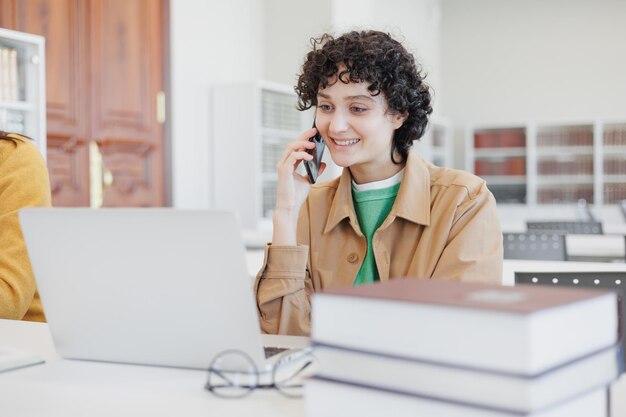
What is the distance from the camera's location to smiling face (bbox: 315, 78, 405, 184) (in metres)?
1.85

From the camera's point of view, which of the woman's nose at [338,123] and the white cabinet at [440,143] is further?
the white cabinet at [440,143]

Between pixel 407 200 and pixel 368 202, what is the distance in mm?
147

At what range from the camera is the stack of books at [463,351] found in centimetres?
74

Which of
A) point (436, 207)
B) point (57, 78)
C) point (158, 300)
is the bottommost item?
point (158, 300)

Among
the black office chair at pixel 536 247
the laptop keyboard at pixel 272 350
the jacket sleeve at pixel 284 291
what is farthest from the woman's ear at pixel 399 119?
the black office chair at pixel 536 247

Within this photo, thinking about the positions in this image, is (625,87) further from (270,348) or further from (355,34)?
(270,348)

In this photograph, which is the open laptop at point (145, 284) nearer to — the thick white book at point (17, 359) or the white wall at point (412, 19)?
the thick white book at point (17, 359)

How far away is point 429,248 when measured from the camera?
1730 mm

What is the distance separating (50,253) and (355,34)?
3.29ft

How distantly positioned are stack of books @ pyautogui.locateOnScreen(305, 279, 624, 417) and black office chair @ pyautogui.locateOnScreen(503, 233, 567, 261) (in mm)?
2481

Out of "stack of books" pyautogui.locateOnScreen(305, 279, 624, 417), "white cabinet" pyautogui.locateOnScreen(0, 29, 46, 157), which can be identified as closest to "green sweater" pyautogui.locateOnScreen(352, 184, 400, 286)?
"stack of books" pyautogui.locateOnScreen(305, 279, 624, 417)

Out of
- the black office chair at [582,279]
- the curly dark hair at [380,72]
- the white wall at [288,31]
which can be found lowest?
the black office chair at [582,279]

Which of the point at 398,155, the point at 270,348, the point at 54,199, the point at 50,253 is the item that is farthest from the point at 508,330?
the point at 54,199

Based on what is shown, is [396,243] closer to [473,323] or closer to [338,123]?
[338,123]
